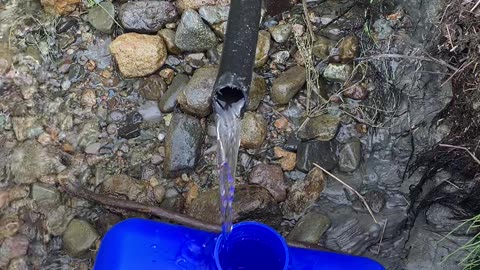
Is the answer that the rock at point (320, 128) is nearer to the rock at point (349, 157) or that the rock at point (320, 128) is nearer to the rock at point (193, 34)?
the rock at point (349, 157)

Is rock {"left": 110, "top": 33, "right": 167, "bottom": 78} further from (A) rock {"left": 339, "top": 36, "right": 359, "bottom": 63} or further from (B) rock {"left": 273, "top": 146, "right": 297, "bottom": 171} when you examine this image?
(A) rock {"left": 339, "top": 36, "right": 359, "bottom": 63}

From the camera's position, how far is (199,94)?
83.5 inches

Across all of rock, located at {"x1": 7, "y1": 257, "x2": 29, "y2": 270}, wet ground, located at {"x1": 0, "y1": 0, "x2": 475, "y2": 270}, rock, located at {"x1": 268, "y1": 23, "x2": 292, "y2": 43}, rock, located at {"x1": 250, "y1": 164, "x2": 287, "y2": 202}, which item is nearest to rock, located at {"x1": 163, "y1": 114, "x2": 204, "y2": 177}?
wet ground, located at {"x1": 0, "y1": 0, "x2": 475, "y2": 270}

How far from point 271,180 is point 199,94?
38 centimetres

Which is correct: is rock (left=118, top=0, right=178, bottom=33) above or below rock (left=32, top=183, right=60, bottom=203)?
above

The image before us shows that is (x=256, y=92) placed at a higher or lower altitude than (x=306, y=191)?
higher

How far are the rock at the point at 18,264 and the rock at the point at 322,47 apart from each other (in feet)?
4.02

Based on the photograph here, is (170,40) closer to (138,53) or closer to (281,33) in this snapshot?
(138,53)

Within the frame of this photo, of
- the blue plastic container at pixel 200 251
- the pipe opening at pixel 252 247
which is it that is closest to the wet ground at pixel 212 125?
the blue plastic container at pixel 200 251

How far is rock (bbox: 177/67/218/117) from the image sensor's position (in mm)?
2119

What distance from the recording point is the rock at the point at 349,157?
7.02ft

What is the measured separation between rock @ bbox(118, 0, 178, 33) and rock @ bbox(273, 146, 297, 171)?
0.63m

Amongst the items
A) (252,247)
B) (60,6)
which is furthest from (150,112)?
(252,247)

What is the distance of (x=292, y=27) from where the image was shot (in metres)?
2.26
